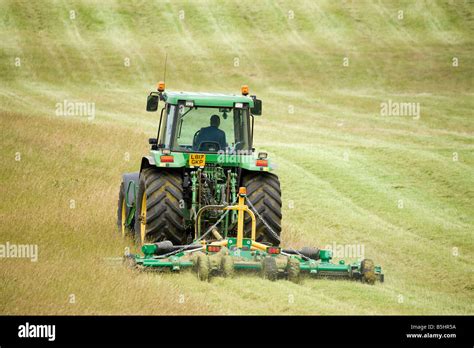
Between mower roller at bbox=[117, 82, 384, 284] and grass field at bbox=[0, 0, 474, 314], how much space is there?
10.8 inches

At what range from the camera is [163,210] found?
1282cm

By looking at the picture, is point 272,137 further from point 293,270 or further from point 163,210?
point 293,270

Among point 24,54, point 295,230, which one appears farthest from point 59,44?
point 295,230

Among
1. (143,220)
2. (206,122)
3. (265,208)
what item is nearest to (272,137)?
(206,122)

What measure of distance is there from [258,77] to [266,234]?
Result: 31488mm

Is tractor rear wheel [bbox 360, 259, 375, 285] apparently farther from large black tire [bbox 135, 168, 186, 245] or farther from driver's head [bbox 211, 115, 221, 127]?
driver's head [bbox 211, 115, 221, 127]

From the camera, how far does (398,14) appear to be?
53.1m

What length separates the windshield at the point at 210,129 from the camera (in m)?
13.8

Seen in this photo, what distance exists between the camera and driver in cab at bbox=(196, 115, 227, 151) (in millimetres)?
13703

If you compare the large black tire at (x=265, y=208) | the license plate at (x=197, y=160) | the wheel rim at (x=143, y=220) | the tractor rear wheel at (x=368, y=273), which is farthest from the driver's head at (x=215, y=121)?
the tractor rear wheel at (x=368, y=273)

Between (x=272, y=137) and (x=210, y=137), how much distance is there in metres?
14.7

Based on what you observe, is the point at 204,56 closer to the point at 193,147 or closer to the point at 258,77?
the point at 258,77

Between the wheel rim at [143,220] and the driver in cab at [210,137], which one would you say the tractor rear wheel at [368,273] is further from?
the wheel rim at [143,220]

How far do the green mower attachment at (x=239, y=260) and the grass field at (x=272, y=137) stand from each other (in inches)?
7.2
